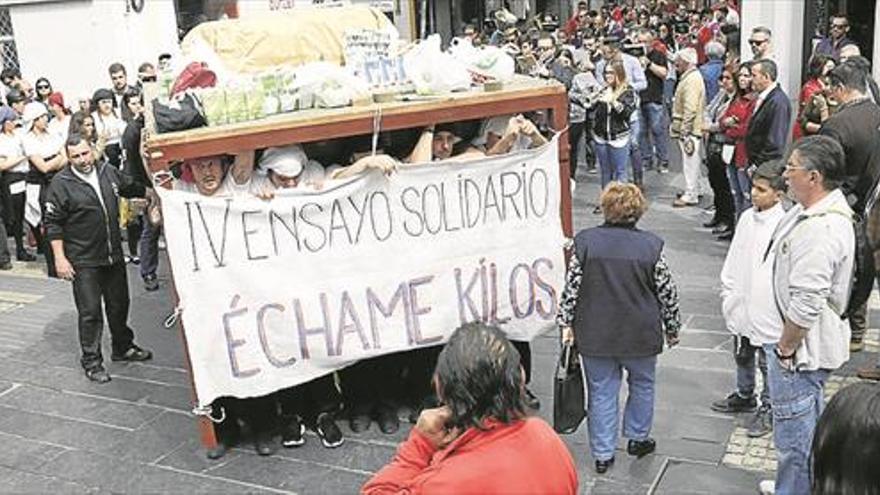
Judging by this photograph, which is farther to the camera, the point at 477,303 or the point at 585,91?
the point at 585,91

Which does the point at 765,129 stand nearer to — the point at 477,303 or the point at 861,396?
the point at 477,303

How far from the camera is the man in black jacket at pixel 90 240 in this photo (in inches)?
266

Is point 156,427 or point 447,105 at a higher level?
point 447,105

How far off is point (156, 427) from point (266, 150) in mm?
1969

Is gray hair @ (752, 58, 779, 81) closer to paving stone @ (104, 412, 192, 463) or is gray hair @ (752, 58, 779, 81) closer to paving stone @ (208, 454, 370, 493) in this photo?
paving stone @ (208, 454, 370, 493)

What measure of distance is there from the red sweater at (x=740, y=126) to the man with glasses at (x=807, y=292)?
13.8 feet

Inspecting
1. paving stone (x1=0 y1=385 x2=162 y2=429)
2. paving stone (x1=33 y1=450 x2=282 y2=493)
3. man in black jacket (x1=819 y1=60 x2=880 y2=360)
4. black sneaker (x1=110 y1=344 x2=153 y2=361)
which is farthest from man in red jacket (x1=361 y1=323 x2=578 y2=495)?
black sneaker (x1=110 y1=344 x2=153 y2=361)

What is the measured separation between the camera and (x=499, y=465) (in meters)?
2.76

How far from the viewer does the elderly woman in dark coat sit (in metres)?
4.86

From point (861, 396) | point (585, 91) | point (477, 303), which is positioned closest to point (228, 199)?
point (477, 303)

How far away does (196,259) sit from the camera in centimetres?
527

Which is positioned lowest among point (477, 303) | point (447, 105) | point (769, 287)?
point (477, 303)

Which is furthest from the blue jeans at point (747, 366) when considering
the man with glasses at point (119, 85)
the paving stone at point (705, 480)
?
the man with glasses at point (119, 85)

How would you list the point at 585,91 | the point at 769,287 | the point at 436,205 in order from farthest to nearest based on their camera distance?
the point at 585,91, the point at 436,205, the point at 769,287
